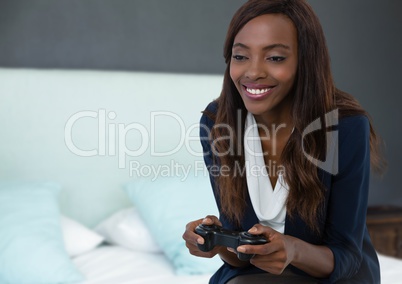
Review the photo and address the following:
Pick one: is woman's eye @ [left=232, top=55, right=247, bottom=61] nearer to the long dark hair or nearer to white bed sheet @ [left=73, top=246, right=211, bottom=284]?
the long dark hair

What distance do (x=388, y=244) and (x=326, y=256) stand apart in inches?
76.1

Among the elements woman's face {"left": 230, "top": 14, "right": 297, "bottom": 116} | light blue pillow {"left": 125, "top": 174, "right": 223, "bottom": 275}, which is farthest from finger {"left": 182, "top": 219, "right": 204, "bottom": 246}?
light blue pillow {"left": 125, "top": 174, "right": 223, "bottom": 275}

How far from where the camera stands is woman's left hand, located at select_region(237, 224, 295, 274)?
1.14 metres

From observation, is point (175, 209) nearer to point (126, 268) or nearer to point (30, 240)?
point (126, 268)

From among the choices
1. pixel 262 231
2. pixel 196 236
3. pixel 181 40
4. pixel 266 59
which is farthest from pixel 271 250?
pixel 181 40

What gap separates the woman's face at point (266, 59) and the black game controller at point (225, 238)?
0.30m

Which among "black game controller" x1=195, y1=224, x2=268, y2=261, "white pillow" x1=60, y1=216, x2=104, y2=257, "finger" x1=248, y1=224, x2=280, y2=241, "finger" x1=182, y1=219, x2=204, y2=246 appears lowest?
"white pillow" x1=60, y1=216, x2=104, y2=257

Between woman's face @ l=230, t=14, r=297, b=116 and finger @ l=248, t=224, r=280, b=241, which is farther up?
woman's face @ l=230, t=14, r=297, b=116

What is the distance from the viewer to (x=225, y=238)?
120 cm

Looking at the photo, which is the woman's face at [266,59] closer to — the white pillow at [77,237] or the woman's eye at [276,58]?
the woman's eye at [276,58]

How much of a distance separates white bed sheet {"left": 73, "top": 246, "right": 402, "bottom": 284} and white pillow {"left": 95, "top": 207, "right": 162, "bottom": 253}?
27 mm

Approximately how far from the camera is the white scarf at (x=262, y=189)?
141 centimetres

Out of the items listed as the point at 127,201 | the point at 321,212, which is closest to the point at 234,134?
the point at 321,212

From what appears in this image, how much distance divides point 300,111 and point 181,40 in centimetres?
159
